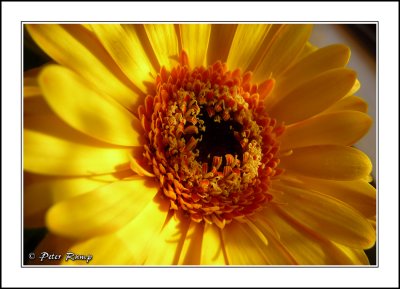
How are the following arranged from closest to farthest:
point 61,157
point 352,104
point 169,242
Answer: point 61,157 < point 169,242 < point 352,104

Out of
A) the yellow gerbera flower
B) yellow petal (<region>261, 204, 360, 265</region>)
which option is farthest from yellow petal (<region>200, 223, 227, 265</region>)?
yellow petal (<region>261, 204, 360, 265</region>)

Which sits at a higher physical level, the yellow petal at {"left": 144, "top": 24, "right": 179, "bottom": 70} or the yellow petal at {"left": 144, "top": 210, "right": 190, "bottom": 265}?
the yellow petal at {"left": 144, "top": 24, "right": 179, "bottom": 70}

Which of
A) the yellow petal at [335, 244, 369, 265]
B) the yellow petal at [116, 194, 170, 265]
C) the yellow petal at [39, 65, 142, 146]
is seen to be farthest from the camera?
the yellow petal at [335, 244, 369, 265]

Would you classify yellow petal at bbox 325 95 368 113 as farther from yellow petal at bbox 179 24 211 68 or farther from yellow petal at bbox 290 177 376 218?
yellow petal at bbox 179 24 211 68

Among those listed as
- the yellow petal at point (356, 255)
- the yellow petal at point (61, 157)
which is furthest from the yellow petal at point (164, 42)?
the yellow petal at point (356, 255)

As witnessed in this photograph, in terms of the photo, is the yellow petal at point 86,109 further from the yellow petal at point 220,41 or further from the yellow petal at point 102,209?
the yellow petal at point 220,41

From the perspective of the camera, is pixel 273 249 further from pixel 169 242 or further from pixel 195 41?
pixel 195 41

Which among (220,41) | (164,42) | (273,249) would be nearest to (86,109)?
(164,42)
